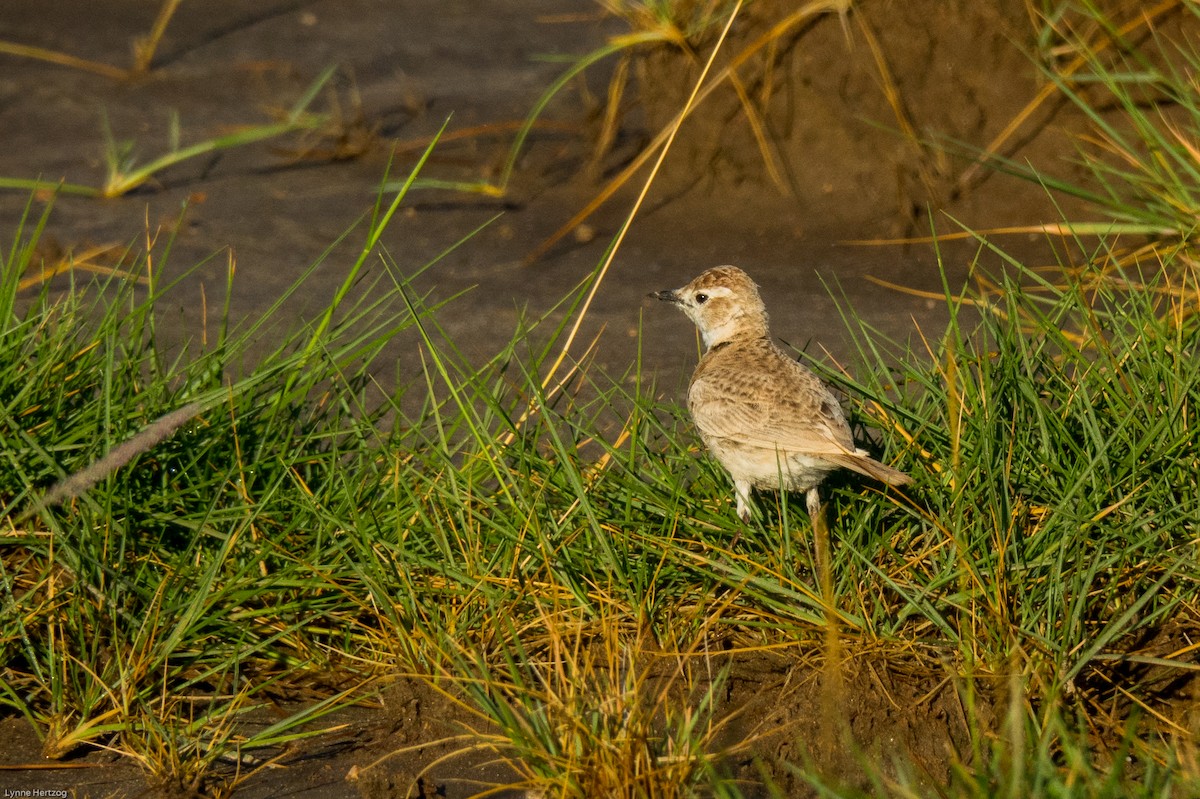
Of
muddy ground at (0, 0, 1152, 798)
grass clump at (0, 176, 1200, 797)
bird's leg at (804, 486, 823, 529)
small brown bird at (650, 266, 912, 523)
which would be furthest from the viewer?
muddy ground at (0, 0, 1152, 798)

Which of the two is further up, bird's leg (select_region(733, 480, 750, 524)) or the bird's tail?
the bird's tail

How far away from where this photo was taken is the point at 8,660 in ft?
13.1

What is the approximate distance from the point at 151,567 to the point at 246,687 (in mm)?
503

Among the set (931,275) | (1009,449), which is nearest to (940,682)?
(1009,449)

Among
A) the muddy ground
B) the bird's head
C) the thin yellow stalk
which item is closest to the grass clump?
the bird's head

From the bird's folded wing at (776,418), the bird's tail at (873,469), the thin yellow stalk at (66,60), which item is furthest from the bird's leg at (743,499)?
the thin yellow stalk at (66,60)

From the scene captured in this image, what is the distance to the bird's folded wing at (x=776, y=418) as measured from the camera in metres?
4.21

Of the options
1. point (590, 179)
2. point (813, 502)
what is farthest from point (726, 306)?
point (590, 179)

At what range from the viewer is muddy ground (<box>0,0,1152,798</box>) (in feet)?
22.3

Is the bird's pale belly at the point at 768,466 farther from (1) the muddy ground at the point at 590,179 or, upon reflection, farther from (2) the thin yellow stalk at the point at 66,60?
(2) the thin yellow stalk at the point at 66,60

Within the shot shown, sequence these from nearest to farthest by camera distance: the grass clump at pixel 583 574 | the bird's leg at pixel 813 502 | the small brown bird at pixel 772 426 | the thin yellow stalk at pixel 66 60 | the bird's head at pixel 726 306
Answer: the grass clump at pixel 583 574, the small brown bird at pixel 772 426, the bird's leg at pixel 813 502, the bird's head at pixel 726 306, the thin yellow stalk at pixel 66 60

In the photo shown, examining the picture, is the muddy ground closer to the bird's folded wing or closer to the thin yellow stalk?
the thin yellow stalk

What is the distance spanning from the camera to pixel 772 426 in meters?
4.29

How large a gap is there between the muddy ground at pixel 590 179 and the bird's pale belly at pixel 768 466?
0.98m
